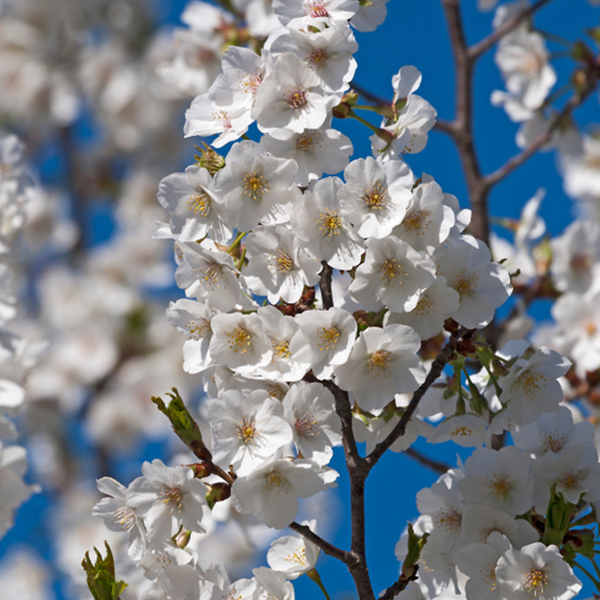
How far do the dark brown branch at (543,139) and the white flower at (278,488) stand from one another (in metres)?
2.22

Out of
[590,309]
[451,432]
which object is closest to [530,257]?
[590,309]

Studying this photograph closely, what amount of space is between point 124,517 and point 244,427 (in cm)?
40

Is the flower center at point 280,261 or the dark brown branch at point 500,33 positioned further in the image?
the dark brown branch at point 500,33

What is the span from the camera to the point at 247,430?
143 centimetres

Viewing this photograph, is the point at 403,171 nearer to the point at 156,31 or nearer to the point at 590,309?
Answer: the point at 590,309

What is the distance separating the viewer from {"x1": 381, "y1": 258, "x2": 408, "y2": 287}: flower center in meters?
1.45

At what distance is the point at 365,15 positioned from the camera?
1746 millimetres

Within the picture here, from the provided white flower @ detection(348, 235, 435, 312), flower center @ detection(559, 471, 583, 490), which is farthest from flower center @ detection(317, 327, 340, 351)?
flower center @ detection(559, 471, 583, 490)

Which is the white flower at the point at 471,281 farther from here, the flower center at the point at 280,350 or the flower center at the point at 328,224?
the flower center at the point at 280,350

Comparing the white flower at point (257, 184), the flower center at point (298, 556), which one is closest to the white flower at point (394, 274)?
the white flower at point (257, 184)

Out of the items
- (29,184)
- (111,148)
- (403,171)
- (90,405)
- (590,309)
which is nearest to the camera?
(403,171)

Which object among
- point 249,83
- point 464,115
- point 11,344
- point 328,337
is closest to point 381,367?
point 328,337

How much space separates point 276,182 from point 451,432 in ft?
2.36

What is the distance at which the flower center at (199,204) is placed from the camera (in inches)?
62.2
